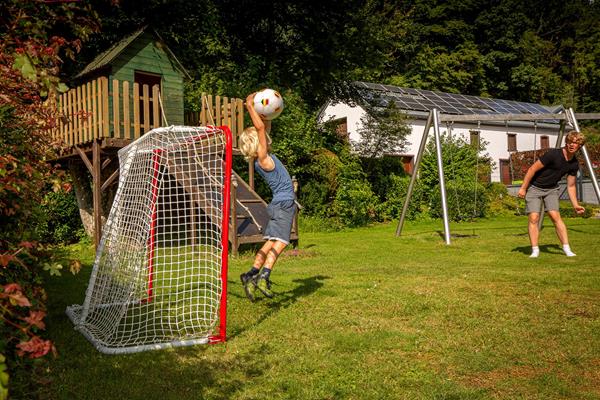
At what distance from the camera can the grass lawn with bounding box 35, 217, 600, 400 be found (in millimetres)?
3348

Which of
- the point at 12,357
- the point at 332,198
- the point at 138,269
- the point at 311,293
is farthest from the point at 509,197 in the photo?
the point at 12,357

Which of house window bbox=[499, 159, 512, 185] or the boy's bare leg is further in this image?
house window bbox=[499, 159, 512, 185]

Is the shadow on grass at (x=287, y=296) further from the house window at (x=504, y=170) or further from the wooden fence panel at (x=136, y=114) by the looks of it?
the house window at (x=504, y=170)

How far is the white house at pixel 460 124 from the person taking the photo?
30766mm

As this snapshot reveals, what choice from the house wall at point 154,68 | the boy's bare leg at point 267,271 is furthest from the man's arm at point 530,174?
the house wall at point 154,68

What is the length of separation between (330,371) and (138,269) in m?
2.35

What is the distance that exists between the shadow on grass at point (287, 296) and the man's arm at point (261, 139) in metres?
1.51

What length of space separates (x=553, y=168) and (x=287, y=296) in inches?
206

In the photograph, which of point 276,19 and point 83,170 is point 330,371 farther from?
point 276,19

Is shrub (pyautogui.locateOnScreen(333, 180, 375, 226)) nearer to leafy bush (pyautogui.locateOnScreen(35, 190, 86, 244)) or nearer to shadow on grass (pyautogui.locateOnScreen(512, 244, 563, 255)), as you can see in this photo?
shadow on grass (pyautogui.locateOnScreen(512, 244, 563, 255))

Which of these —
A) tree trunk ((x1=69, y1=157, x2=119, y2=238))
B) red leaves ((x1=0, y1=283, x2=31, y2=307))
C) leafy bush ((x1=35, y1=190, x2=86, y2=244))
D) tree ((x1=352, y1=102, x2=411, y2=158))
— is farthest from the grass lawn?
tree ((x1=352, y1=102, x2=411, y2=158))

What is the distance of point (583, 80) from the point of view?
49.1m

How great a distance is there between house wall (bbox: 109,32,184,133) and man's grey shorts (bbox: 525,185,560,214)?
8.93m

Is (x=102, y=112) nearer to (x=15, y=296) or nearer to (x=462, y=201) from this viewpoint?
(x=15, y=296)
